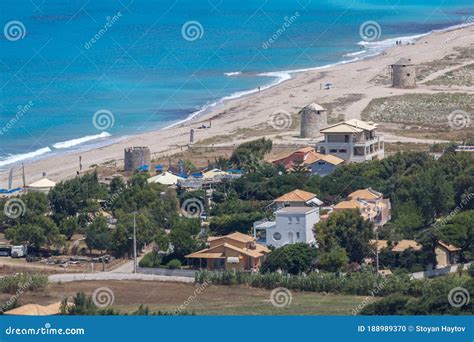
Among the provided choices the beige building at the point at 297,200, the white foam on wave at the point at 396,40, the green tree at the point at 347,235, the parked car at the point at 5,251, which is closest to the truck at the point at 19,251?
the parked car at the point at 5,251

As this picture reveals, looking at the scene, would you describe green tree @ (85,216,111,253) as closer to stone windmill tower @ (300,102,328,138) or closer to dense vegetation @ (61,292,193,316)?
dense vegetation @ (61,292,193,316)

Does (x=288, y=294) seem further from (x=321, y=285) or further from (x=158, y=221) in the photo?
(x=158, y=221)

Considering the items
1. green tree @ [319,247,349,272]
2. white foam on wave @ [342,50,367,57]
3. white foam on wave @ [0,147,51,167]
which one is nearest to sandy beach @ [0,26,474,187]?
white foam on wave @ [0,147,51,167]

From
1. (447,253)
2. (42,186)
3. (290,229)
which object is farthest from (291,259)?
(42,186)

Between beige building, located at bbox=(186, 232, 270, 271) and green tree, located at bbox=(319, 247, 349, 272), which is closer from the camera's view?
green tree, located at bbox=(319, 247, 349, 272)

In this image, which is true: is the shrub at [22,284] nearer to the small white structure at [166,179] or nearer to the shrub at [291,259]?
the shrub at [291,259]

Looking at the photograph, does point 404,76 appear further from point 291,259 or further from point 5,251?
point 291,259
